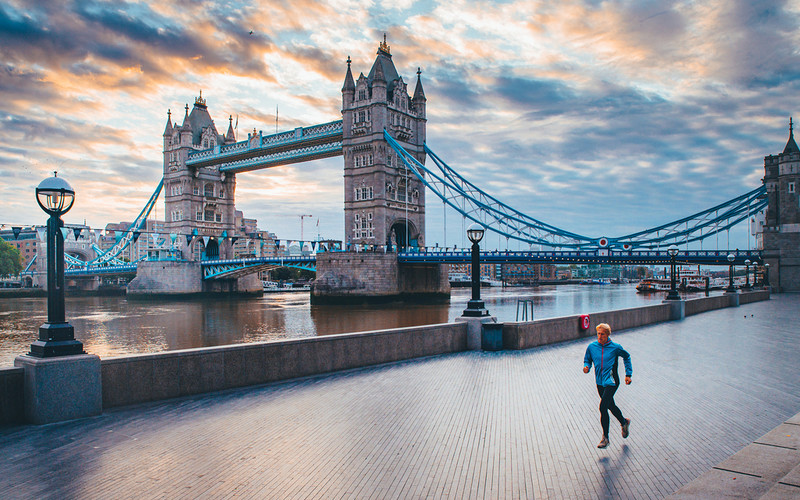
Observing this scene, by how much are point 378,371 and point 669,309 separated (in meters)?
14.8

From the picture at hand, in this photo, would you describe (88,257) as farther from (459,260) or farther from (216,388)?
(216,388)

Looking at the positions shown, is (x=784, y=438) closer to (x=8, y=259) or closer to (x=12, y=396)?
(x=12, y=396)

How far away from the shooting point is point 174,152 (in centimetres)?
7625

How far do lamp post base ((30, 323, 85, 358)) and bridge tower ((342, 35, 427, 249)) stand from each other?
44.5m

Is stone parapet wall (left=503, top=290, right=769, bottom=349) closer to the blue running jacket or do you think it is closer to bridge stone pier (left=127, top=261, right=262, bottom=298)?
the blue running jacket

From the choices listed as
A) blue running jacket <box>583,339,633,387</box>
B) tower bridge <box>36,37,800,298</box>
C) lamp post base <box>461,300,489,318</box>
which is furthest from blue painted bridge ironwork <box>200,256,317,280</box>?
blue running jacket <box>583,339,633,387</box>

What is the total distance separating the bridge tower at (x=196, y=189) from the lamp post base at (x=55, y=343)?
2676 inches

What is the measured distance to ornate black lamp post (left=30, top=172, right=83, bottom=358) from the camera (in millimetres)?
6906

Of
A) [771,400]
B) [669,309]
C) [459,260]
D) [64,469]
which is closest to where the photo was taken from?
[64,469]

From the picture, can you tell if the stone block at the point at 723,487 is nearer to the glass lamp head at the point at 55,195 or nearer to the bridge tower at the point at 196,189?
the glass lamp head at the point at 55,195

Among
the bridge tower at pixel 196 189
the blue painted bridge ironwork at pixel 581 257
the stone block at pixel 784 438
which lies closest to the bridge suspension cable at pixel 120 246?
the bridge tower at pixel 196 189

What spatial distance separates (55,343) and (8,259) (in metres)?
102

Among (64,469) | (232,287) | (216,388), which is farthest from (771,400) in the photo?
(232,287)

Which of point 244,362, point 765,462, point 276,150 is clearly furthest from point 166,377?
point 276,150
